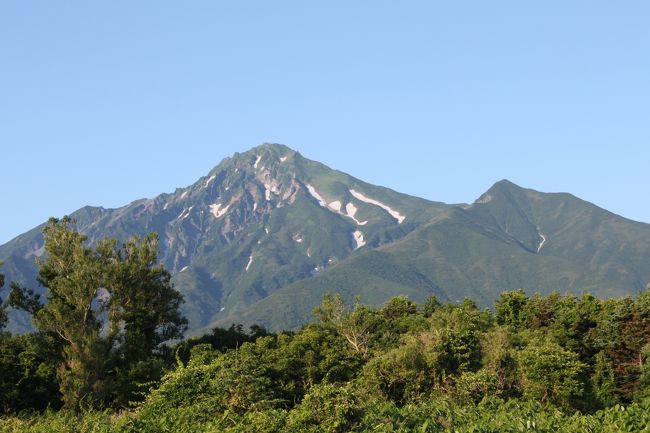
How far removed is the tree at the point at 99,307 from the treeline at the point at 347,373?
0.15 meters

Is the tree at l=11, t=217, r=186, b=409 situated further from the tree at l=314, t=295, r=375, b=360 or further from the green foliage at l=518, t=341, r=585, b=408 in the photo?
the green foliage at l=518, t=341, r=585, b=408

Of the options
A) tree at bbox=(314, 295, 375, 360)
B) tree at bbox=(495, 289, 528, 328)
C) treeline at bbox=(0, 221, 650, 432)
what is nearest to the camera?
treeline at bbox=(0, 221, 650, 432)

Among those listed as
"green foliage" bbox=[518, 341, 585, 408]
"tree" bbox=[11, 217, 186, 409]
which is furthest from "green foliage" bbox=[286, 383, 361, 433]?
"tree" bbox=[11, 217, 186, 409]

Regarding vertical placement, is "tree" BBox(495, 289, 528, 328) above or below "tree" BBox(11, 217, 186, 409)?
below

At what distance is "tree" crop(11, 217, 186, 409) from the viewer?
44.6 meters

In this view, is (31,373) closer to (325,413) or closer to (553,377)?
(553,377)

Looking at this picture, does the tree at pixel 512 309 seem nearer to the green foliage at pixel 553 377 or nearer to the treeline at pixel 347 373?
the treeline at pixel 347 373

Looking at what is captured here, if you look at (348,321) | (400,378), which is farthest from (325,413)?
(348,321)

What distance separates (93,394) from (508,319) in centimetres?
3751

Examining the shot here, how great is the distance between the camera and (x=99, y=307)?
48.5 meters

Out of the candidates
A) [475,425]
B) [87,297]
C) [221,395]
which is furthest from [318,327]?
[475,425]

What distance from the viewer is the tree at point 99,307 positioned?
1754 inches

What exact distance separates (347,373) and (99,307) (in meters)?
16.0

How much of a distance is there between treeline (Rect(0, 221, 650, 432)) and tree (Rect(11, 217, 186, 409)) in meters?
0.15
